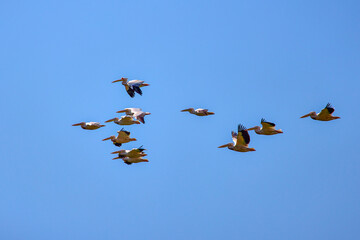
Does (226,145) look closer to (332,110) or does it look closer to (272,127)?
(272,127)

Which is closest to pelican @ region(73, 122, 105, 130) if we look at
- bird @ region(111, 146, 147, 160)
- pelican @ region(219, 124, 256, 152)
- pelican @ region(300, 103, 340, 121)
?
bird @ region(111, 146, 147, 160)

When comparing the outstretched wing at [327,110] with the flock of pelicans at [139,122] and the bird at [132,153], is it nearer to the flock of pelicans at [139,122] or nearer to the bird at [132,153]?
the flock of pelicans at [139,122]

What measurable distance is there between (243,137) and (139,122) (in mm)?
4579

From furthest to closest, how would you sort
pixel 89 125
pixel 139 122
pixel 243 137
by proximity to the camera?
pixel 89 125, pixel 139 122, pixel 243 137

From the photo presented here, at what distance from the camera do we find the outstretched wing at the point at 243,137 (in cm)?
2880

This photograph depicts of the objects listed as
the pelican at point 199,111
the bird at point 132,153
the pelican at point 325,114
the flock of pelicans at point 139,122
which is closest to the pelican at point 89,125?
the flock of pelicans at point 139,122

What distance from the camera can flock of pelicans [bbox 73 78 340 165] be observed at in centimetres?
2952

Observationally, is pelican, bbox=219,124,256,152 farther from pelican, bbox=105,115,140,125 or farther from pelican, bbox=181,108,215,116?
pelican, bbox=105,115,140,125

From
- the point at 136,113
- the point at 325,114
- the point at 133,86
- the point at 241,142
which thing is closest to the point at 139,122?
the point at 136,113

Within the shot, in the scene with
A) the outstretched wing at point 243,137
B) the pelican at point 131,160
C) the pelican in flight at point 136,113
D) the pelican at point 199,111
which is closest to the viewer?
the outstretched wing at point 243,137

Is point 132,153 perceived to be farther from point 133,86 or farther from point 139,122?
point 133,86

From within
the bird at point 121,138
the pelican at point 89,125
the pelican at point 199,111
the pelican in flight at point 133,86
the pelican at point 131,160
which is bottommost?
the pelican at point 131,160

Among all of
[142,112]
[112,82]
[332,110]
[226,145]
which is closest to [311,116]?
[332,110]

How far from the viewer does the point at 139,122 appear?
31484mm
